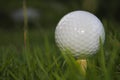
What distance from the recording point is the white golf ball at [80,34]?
5.34 feet

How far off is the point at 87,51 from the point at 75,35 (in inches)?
4.3

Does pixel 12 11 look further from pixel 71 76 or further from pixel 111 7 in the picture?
pixel 71 76

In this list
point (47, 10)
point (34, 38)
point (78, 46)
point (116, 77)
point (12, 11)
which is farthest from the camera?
point (12, 11)

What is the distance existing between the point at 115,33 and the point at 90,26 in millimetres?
581

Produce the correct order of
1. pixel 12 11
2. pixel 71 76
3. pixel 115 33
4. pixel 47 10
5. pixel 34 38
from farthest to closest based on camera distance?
pixel 12 11
pixel 47 10
pixel 34 38
pixel 115 33
pixel 71 76

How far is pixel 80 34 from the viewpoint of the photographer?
1628 millimetres

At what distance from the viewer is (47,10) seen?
32.6ft

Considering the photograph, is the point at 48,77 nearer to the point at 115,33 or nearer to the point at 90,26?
the point at 90,26

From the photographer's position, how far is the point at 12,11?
10648mm

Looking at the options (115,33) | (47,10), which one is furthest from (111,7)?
(115,33)

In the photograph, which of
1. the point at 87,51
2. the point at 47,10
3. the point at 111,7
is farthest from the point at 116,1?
the point at 87,51

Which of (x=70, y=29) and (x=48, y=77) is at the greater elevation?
(x=70, y=29)

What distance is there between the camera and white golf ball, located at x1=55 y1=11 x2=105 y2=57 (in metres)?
1.63

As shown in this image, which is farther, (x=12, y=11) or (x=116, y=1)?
(x=12, y=11)
